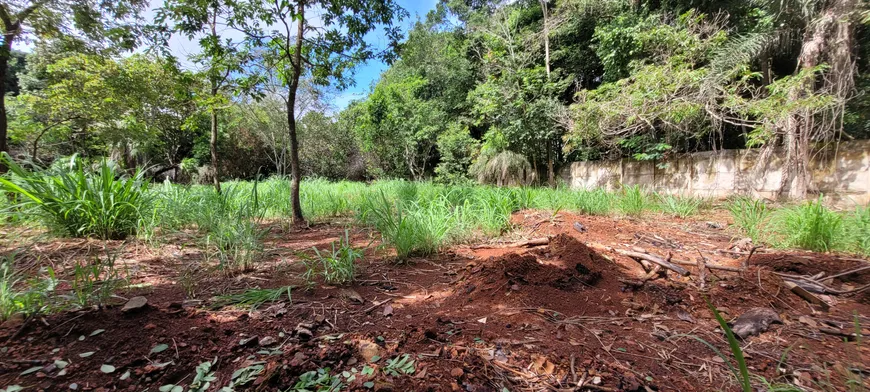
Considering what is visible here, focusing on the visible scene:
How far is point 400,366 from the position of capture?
104 centimetres

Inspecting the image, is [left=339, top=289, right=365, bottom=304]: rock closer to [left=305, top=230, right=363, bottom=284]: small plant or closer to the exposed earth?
the exposed earth

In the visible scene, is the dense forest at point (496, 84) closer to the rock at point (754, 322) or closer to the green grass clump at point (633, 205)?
the green grass clump at point (633, 205)

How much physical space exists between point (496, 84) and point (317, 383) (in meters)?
8.69

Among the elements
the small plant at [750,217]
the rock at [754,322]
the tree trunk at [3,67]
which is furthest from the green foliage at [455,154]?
the tree trunk at [3,67]

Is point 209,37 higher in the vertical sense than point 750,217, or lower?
higher

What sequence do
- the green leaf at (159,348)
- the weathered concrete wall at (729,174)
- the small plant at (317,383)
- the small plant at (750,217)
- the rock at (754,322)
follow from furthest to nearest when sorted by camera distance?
the weathered concrete wall at (729,174) → the small plant at (750,217) → the rock at (754,322) → the green leaf at (159,348) → the small plant at (317,383)

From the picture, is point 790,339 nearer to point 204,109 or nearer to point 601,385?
point 601,385

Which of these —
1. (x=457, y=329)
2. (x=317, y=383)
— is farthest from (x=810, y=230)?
(x=317, y=383)

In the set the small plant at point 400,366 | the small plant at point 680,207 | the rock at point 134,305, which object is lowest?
the small plant at point 680,207

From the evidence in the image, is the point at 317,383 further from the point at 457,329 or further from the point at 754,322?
the point at 754,322

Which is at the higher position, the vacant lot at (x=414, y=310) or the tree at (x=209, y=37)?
the tree at (x=209, y=37)

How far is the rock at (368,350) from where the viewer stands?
43.4 inches

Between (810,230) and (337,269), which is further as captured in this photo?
(810,230)

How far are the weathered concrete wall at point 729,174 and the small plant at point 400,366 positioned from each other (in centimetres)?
672
